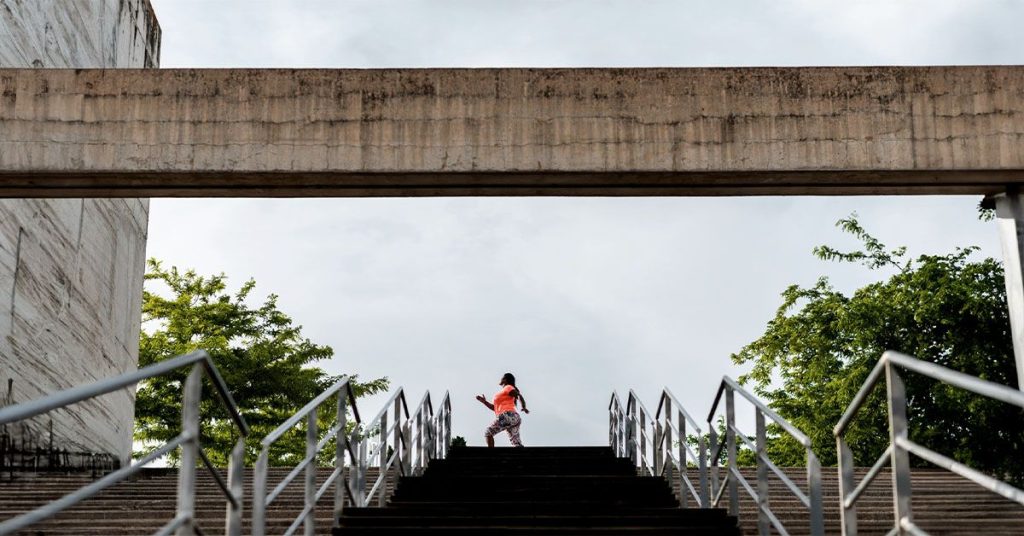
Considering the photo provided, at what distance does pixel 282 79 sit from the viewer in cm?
991

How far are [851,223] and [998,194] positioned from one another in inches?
650

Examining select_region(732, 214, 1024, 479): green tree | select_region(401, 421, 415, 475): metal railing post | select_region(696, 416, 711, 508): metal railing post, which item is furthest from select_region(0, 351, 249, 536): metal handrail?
select_region(732, 214, 1024, 479): green tree

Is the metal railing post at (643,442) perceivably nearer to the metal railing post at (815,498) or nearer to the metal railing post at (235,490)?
the metal railing post at (815,498)

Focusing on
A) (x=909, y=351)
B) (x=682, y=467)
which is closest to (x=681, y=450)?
(x=682, y=467)

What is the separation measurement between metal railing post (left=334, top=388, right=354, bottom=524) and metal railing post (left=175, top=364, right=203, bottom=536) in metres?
3.21

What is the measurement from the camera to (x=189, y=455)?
5.02 m

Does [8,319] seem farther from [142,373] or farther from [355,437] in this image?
[142,373]

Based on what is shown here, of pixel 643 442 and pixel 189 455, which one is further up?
pixel 643 442

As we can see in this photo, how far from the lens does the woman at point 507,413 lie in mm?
15836

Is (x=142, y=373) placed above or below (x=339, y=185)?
below

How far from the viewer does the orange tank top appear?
1589cm

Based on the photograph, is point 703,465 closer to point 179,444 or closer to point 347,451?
point 347,451

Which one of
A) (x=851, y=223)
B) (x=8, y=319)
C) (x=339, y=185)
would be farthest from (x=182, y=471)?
(x=851, y=223)

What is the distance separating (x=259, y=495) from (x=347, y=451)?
2.95m
